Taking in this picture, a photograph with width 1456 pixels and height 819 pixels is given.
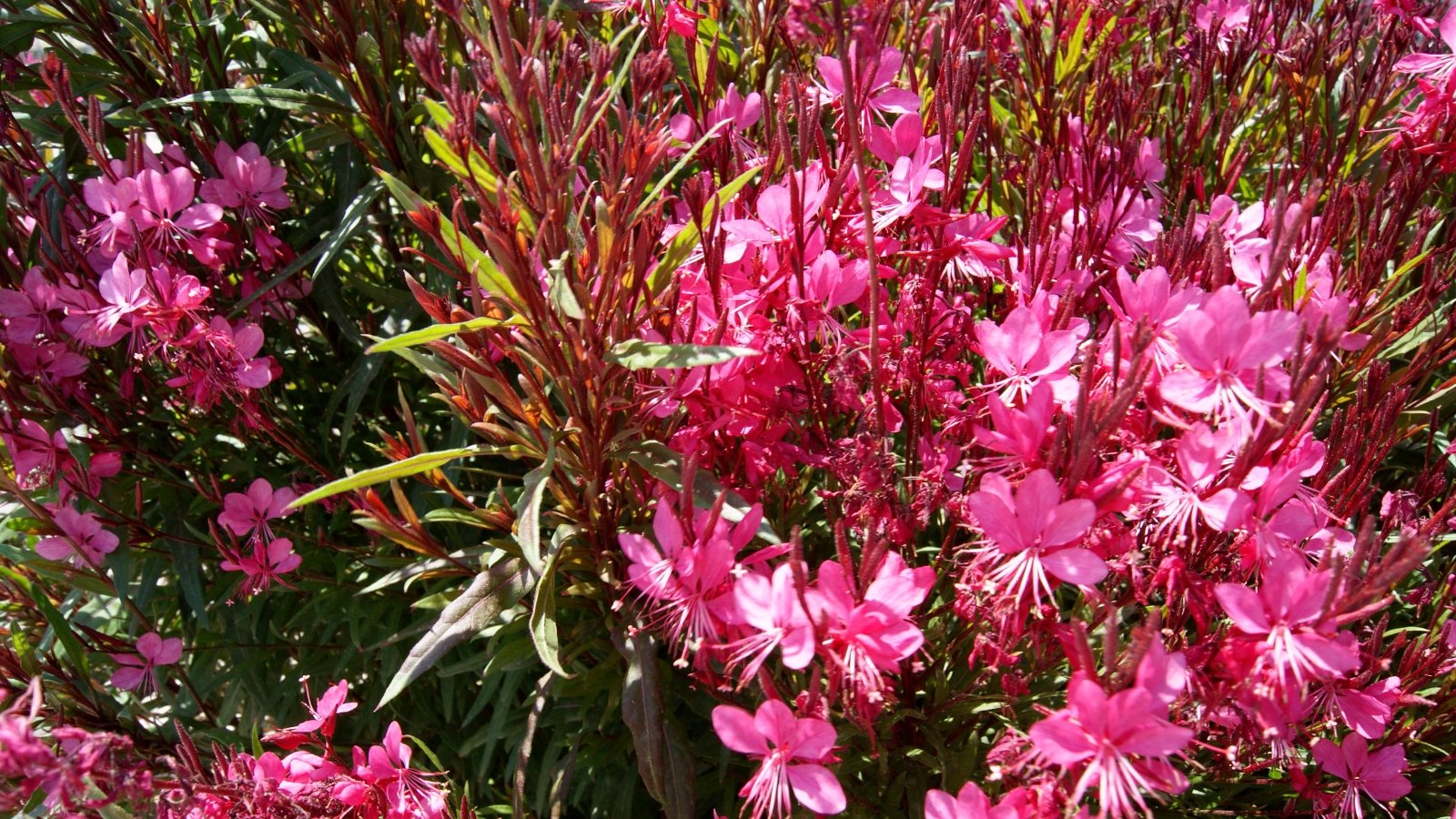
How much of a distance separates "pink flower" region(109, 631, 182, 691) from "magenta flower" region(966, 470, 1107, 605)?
149 centimetres

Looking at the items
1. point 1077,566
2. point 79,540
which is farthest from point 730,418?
point 79,540

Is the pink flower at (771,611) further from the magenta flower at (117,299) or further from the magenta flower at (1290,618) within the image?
the magenta flower at (117,299)

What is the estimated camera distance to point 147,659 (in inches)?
71.0

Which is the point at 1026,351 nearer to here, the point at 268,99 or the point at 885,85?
the point at 885,85

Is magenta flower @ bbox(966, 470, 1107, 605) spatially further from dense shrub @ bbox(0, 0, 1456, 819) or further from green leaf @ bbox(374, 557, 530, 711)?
green leaf @ bbox(374, 557, 530, 711)

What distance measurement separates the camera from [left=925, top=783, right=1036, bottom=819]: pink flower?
980mm

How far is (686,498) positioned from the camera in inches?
41.5

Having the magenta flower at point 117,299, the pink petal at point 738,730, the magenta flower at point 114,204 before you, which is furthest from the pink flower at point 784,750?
the magenta flower at point 114,204

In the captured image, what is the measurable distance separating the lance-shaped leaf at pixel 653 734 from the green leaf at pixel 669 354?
382mm

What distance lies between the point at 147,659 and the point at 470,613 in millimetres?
902

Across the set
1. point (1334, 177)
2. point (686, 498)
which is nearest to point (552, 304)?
point (686, 498)

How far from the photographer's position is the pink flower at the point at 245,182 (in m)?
1.74

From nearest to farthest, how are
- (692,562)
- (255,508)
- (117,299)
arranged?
(692,562)
(117,299)
(255,508)

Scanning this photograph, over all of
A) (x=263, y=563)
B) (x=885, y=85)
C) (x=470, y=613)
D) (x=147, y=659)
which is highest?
(x=885, y=85)
